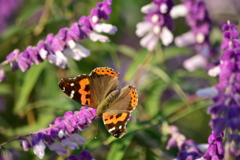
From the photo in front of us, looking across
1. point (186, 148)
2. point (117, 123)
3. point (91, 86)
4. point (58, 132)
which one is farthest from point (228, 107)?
point (91, 86)

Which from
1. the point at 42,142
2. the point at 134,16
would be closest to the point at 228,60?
the point at 42,142

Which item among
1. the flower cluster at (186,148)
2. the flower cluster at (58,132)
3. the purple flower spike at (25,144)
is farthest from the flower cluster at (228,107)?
the purple flower spike at (25,144)

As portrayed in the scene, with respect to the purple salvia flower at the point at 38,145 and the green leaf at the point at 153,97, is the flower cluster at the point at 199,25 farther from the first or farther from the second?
the purple salvia flower at the point at 38,145

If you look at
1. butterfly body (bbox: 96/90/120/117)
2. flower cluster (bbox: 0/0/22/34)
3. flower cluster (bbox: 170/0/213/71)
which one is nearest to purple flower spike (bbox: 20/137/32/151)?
butterfly body (bbox: 96/90/120/117)

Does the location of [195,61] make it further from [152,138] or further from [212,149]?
[212,149]

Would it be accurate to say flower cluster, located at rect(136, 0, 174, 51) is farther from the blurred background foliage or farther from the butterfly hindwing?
the butterfly hindwing

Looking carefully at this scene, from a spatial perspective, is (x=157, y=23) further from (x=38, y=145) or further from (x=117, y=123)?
(x=38, y=145)
